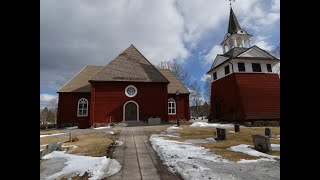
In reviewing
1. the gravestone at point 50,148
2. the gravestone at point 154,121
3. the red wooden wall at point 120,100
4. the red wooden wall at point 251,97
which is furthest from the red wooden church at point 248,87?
the gravestone at point 50,148

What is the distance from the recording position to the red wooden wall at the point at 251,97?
26125mm

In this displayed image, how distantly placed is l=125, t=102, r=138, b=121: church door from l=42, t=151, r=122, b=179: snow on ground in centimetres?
1789

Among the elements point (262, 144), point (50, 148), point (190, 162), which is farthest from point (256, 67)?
point (50, 148)

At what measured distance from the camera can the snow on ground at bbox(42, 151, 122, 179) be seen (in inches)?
235

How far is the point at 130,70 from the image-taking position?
1094 inches

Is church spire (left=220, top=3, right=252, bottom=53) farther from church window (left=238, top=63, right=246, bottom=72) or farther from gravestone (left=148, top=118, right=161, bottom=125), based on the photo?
gravestone (left=148, top=118, right=161, bottom=125)

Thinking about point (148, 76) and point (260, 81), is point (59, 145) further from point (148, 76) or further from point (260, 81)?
point (260, 81)

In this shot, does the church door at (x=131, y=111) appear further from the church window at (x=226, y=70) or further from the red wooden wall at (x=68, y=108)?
the church window at (x=226, y=70)

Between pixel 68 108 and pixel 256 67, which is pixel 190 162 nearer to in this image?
pixel 256 67

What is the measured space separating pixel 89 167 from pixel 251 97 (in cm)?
2457

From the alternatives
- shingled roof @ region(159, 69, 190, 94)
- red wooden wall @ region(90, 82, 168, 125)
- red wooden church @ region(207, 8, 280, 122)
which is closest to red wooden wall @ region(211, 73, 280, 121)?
red wooden church @ region(207, 8, 280, 122)

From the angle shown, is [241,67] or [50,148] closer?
[50,148]

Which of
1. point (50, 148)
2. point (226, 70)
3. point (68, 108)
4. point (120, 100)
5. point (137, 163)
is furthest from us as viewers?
point (226, 70)
